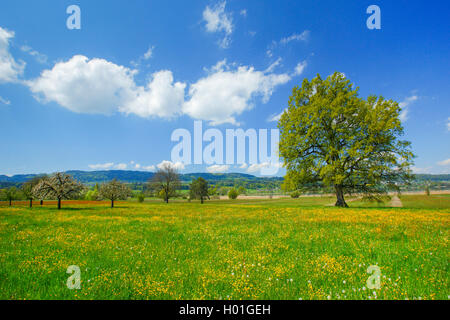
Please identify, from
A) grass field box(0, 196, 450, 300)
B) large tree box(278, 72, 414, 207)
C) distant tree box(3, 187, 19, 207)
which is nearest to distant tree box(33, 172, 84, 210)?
distant tree box(3, 187, 19, 207)

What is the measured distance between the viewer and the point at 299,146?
28.7 meters

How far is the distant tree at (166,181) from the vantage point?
217 ft

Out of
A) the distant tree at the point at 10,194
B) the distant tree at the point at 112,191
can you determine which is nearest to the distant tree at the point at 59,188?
the distant tree at the point at 112,191

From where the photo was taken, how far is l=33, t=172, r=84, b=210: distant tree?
108 feet

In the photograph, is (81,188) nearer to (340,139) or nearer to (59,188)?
(59,188)

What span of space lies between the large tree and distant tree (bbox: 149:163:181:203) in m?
47.4

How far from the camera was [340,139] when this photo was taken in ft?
89.8

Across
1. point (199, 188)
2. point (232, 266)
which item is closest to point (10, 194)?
point (199, 188)

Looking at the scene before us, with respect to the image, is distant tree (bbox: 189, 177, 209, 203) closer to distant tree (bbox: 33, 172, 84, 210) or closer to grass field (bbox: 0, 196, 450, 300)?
distant tree (bbox: 33, 172, 84, 210)

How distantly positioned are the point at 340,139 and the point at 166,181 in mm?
56389

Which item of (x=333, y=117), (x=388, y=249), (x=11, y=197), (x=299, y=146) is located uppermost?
(x=333, y=117)
